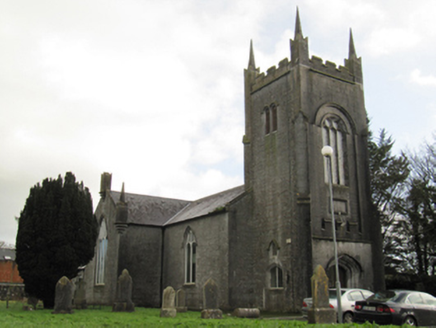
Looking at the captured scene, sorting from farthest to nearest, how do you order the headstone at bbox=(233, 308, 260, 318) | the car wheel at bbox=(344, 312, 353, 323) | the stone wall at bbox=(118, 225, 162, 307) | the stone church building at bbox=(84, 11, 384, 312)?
the stone wall at bbox=(118, 225, 162, 307), the stone church building at bbox=(84, 11, 384, 312), the headstone at bbox=(233, 308, 260, 318), the car wheel at bbox=(344, 312, 353, 323)

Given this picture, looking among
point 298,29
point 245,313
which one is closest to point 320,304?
point 245,313

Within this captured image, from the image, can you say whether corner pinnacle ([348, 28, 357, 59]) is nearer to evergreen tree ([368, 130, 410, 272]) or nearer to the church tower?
the church tower

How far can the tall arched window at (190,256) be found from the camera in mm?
29031

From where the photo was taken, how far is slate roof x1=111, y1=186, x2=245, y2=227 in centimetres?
3117

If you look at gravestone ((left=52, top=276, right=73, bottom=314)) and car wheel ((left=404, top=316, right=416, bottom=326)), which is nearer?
car wheel ((left=404, top=316, right=416, bottom=326))

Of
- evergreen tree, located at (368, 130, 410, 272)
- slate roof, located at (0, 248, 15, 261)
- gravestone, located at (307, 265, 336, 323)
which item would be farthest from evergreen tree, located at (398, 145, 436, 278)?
slate roof, located at (0, 248, 15, 261)

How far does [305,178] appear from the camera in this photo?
944 inches

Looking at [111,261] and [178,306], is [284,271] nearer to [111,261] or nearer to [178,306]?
[178,306]

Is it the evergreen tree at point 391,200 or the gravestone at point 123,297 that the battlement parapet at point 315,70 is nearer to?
the evergreen tree at point 391,200

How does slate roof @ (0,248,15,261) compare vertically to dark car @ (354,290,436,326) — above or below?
above

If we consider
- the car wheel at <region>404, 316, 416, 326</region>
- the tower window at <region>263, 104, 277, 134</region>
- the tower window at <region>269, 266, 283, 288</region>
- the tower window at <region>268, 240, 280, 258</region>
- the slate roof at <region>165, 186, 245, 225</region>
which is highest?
the tower window at <region>263, 104, 277, 134</region>

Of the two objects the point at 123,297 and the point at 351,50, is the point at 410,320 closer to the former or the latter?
the point at 123,297

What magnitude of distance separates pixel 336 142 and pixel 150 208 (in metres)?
16.8

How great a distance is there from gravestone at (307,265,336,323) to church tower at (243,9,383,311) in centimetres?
765
